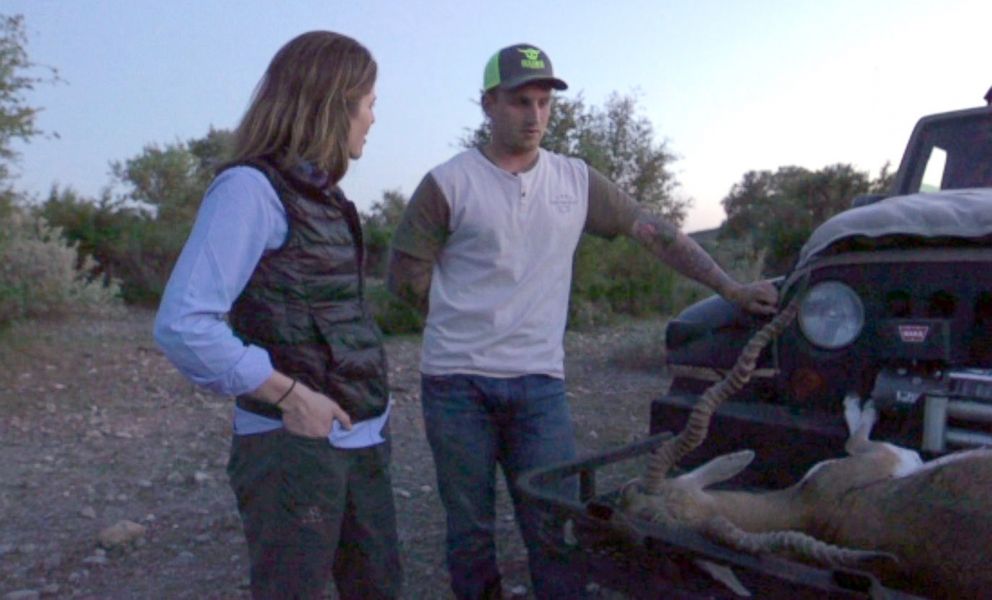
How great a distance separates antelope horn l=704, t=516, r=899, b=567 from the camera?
2270 millimetres

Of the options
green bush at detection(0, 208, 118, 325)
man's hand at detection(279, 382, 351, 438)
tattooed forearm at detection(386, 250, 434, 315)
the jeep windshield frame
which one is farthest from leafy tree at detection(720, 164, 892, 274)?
man's hand at detection(279, 382, 351, 438)

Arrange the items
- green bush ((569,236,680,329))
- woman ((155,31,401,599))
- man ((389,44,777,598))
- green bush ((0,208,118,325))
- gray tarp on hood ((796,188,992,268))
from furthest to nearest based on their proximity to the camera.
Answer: green bush ((569,236,680,329)), green bush ((0,208,118,325)), man ((389,44,777,598)), gray tarp on hood ((796,188,992,268)), woman ((155,31,401,599))

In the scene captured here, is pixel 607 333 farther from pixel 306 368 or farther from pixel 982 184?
pixel 306 368

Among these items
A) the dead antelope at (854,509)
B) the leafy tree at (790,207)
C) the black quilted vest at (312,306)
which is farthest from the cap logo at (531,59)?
the leafy tree at (790,207)

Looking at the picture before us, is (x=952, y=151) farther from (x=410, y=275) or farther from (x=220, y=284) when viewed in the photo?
(x=220, y=284)

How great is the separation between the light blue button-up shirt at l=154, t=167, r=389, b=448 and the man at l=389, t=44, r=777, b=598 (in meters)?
1.19

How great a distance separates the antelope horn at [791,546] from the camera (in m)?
2.27

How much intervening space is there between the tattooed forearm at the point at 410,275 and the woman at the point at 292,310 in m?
0.89

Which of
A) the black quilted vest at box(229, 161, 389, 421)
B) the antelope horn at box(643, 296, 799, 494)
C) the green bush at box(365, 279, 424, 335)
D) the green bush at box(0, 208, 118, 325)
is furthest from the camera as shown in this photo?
the green bush at box(365, 279, 424, 335)

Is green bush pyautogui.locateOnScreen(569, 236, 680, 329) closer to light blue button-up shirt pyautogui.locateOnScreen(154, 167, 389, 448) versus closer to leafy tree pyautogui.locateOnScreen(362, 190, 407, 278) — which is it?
→ leafy tree pyautogui.locateOnScreen(362, 190, 407, 278)

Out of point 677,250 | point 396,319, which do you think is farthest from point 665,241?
point 396,319

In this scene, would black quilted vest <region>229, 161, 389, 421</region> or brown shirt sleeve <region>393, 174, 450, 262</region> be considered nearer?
black quilted vest <region>229, 161, 389, 421</region>

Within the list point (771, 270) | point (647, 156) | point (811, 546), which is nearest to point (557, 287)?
point (811, 546)

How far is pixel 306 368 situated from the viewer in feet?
8.31
